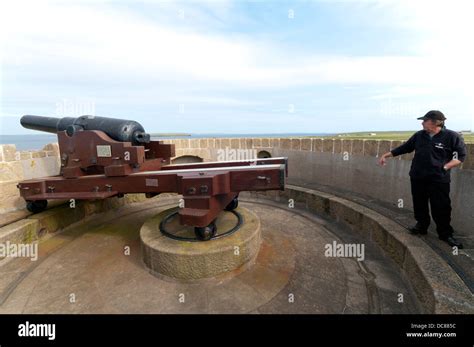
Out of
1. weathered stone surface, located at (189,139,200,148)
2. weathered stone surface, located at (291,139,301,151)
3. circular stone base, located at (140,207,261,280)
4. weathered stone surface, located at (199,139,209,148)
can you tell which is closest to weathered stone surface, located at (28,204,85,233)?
circular stone base, located at (140,207,261,280)

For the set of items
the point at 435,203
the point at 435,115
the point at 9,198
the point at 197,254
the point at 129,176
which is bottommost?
the point at 197,254

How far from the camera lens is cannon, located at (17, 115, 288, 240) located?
9.82 feet

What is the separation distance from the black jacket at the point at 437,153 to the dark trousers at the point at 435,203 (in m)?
0.12

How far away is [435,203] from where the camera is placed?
117 inches

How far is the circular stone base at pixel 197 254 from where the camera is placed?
2.88 m

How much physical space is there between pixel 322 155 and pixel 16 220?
259 inches

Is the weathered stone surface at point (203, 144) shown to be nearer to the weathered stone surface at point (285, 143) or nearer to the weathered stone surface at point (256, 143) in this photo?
the weathered stone surface at point (256, 143)

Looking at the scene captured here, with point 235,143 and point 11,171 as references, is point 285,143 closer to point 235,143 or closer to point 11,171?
point 235,143

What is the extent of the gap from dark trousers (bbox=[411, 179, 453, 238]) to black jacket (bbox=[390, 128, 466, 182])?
0.12 meters

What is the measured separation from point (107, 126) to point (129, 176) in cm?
96

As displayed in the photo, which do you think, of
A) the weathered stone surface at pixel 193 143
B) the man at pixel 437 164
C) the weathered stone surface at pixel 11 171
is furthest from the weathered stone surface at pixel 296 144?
the weathered stone surface at pixel 11 171

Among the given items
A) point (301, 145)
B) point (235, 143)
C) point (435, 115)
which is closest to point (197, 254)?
point (435, 115)
